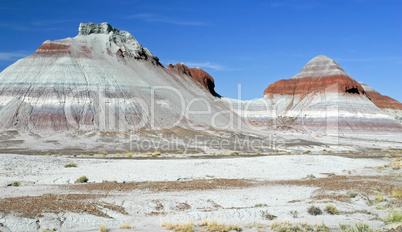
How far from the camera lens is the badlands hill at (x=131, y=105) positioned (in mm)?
59750

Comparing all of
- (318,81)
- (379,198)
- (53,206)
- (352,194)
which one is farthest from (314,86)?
(53,206)

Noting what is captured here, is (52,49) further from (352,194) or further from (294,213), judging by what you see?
(294,213)

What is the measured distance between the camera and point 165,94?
7750 cm

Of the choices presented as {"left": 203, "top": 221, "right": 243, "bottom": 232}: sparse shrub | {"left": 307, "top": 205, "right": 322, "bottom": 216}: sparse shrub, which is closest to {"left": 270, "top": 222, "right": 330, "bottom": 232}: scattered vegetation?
{"left": 203, "top": 221, "right": 243, "bottom": 232}: sparse shrub

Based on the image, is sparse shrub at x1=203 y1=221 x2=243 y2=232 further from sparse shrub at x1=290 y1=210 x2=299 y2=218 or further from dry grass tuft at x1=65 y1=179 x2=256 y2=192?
dry grass tuft at x1=65 y1=179 x2=256 y2=192

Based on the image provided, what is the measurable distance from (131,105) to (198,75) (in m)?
39.5

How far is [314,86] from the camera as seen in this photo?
10631 cm

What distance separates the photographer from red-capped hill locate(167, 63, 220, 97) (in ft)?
323

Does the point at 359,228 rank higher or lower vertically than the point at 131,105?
Answer: lower

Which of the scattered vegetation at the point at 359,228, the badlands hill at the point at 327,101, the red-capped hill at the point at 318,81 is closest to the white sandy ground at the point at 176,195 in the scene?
the scattered vegetation at the point at 359,228

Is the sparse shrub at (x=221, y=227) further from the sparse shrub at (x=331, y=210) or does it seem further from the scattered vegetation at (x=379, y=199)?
the scattered vegetation at (x=379, y=199)

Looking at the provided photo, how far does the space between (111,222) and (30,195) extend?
18.4 ft

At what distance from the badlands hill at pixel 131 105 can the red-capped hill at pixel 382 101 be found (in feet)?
102

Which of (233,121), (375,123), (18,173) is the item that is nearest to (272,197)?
(18,173)
